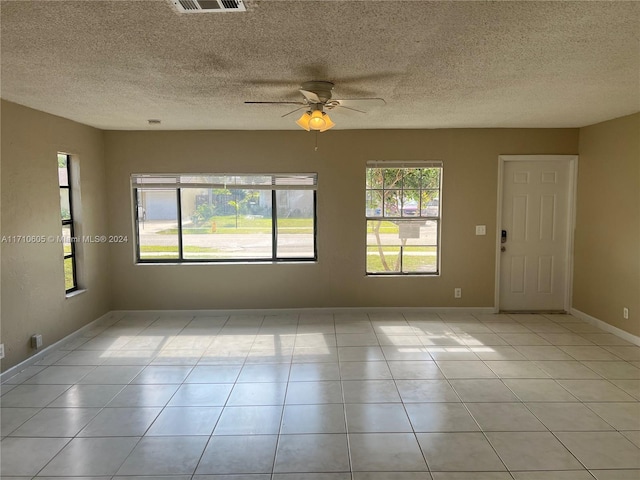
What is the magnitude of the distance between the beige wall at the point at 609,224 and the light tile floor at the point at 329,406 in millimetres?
455

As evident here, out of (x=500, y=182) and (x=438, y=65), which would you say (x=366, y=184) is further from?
(x=438, y=65)

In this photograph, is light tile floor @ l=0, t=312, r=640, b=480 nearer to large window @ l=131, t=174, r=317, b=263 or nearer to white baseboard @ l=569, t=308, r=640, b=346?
white baseboard @ l=569, t=308, r=640, b=346

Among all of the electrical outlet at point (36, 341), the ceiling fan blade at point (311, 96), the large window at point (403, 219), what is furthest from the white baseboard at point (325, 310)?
the ceiling fan blade at point (311, 96)

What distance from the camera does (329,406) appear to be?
10.00 feet

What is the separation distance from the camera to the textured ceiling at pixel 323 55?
189 cm

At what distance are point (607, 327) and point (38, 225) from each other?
19.8ft

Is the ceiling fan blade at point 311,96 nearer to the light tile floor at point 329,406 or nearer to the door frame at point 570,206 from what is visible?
the light tile floor at point 329,406

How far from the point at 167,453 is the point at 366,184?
150 inches

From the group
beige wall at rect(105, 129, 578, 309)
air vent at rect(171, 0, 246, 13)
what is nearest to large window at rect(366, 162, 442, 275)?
beige wall at rect(105, 129, 578, 309)

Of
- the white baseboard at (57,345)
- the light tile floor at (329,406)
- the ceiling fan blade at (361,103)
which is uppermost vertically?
the ceiling fan blade at (361,103)

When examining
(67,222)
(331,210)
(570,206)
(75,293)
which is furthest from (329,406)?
(570,206)

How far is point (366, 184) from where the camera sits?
5.37 m

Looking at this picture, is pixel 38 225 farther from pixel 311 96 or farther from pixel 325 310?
pixel 325 310

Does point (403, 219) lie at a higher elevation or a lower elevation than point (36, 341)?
higher
